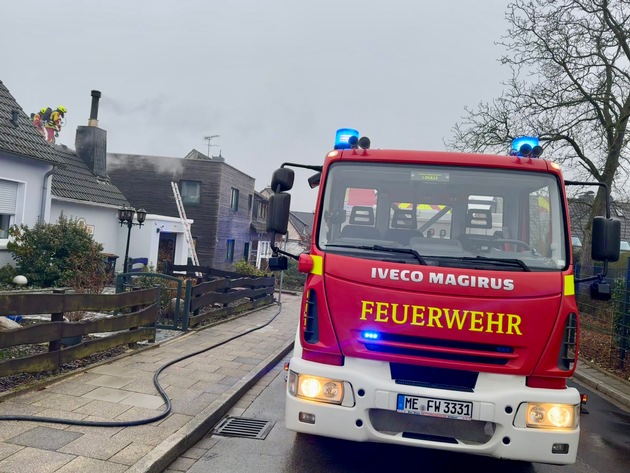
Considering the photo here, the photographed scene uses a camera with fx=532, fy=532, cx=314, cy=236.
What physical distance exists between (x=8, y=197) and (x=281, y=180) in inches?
404

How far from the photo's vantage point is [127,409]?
4957 millimetres

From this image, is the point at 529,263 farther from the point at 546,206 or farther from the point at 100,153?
the point at 100,153

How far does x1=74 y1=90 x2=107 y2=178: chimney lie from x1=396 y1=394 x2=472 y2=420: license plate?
2025 cm

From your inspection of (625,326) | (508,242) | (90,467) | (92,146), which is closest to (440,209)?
(508,242)

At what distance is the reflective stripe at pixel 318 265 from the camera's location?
402 centimetres

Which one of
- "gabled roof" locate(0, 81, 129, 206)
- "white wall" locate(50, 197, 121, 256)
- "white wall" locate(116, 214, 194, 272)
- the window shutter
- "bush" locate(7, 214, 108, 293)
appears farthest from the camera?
"white wall" locate(116, 214, 194, 272)

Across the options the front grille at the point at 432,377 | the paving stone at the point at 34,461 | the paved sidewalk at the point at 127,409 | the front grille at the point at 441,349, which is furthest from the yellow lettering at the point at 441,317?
the paving stone at the point at 34,461

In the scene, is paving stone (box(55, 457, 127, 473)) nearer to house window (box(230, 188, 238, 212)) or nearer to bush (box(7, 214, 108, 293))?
bush (box(7, 214, 108, 293))

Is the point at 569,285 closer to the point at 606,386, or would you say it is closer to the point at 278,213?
the point at 278,213

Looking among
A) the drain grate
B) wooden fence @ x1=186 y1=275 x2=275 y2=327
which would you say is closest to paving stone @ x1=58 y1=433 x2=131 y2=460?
the drain grate

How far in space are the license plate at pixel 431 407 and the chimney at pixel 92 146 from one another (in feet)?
66.4

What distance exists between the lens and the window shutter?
12.1 metres

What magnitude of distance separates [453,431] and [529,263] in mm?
1391

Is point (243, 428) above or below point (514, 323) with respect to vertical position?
below
